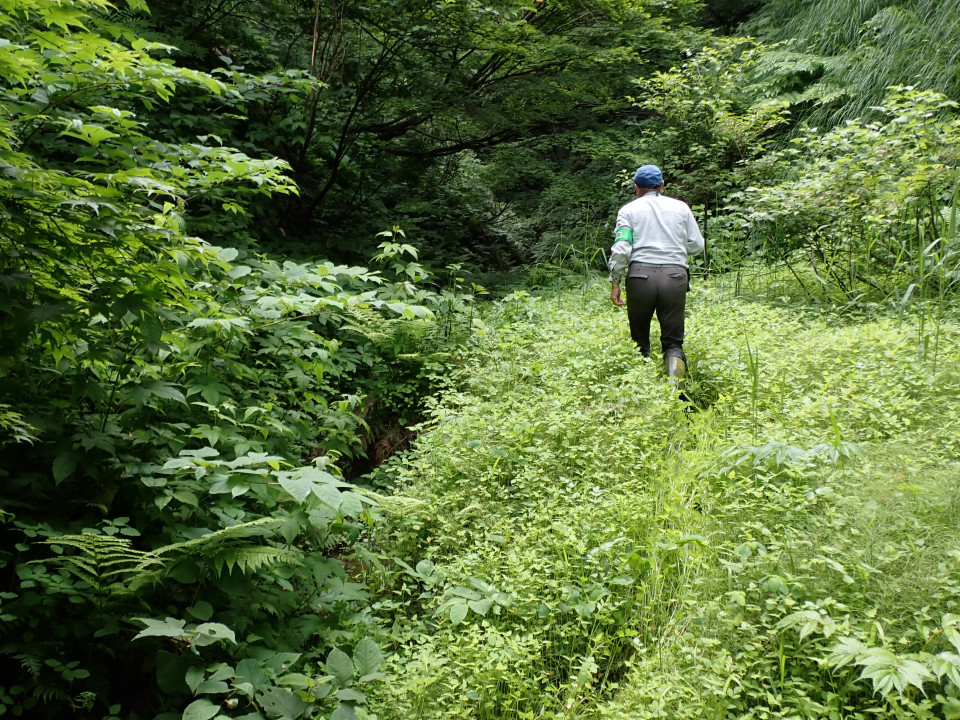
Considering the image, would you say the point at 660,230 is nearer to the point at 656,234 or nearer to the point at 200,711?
the point at 656,234

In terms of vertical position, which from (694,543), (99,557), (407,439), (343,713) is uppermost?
(99,557)

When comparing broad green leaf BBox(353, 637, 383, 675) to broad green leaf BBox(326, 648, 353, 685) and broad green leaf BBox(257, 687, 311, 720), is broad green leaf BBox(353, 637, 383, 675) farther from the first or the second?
broad green leaf BBox(257, 687, 311, 720)

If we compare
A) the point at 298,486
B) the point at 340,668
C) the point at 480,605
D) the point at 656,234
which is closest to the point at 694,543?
the point at 480,605

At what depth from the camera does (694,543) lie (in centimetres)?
325

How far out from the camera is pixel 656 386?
4.89 metres

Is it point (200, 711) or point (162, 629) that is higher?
point (162, 629)

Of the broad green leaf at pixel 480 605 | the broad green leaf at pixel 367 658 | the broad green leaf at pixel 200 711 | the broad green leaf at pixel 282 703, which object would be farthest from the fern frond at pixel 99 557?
the broad green leaf at pixel 480 605

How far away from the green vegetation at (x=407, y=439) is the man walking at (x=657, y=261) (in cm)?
25

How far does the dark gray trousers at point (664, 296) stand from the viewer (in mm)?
5363

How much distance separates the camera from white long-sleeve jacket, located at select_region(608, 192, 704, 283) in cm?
544

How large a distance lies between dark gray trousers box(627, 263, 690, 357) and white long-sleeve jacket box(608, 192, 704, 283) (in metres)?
0.09

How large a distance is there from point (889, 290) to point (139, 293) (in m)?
6.72

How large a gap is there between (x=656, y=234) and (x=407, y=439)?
297cm

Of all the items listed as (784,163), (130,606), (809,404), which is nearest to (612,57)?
(784,163)
